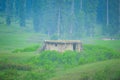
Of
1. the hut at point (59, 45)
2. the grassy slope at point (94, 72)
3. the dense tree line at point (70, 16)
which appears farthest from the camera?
the dense tree line at point (70, 16)

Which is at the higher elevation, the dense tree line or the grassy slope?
the dense tree line

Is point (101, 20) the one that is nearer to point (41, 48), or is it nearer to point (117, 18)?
point (117, 18)

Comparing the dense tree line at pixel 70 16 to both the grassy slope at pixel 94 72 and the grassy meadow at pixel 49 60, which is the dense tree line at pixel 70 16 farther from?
the grassy slope at pixel 94 72

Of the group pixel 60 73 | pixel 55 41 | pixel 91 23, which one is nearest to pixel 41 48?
pixel 55 41

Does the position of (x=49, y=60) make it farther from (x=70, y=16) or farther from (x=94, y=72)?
(x=70, y=16)

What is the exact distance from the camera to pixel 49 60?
38.8 ft

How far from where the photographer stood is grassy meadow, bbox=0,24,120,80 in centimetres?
1108

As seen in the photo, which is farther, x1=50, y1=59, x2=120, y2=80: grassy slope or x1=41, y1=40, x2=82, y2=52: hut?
x1=41, y1=40, x2=82, y2=52: hut

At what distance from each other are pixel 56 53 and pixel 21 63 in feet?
4.02

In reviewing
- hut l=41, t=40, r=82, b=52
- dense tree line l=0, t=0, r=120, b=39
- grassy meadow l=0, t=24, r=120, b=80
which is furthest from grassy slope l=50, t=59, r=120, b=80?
dense tree line l=0, t=0, r=120, b=39

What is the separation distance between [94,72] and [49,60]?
1467mm

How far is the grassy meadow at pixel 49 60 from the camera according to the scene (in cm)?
1108

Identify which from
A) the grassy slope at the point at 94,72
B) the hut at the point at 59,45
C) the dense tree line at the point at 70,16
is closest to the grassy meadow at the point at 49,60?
the grassy slope at the point at 94,72

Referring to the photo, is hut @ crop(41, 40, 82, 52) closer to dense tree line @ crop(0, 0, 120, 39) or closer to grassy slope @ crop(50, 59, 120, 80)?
dense tree line @ crop(0, 0, 120, 39)
